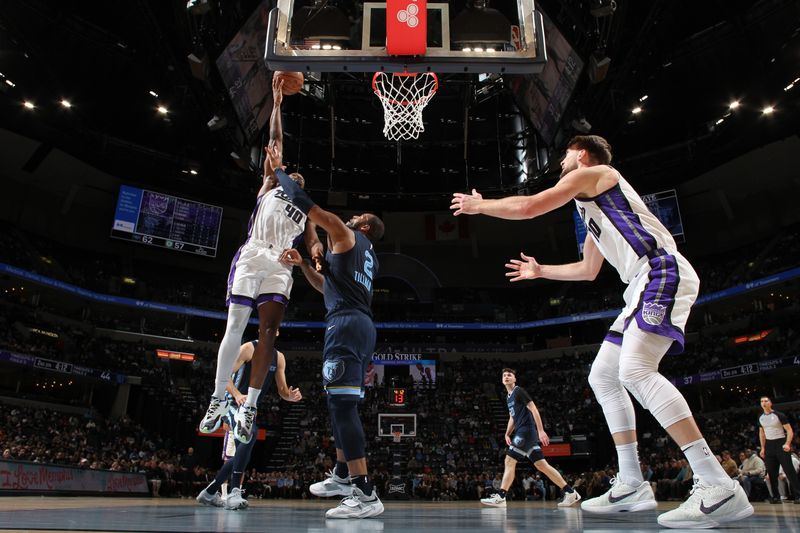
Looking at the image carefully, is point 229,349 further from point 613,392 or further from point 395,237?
point 395,237

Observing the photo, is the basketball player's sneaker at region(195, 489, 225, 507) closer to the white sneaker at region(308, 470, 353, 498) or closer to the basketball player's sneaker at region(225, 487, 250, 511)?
the basketball player's sneaker at region(225, 487, 250, 511)

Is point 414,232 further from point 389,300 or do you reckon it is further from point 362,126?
point 362,126

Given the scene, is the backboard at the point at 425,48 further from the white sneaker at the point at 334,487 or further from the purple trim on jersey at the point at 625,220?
the white sneaker at the point at 334,487

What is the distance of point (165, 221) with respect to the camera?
25.9 metres

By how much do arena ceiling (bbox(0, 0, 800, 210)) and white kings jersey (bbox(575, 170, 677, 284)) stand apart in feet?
34.6

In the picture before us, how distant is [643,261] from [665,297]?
0.32m

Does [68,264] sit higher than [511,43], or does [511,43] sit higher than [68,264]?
[68,264]

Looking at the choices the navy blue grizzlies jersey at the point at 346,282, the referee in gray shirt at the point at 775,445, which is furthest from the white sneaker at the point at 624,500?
the referee in gray shirt at the point at 775,445

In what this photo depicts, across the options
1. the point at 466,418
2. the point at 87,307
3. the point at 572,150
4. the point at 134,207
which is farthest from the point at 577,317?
the point at 572,150

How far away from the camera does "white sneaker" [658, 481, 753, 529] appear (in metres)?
2.85

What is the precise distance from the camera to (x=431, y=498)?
62.7 feet

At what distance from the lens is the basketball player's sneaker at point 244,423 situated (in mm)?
4527

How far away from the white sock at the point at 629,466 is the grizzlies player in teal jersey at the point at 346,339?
1658 millimetres

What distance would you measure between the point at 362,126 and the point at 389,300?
1337 cm
